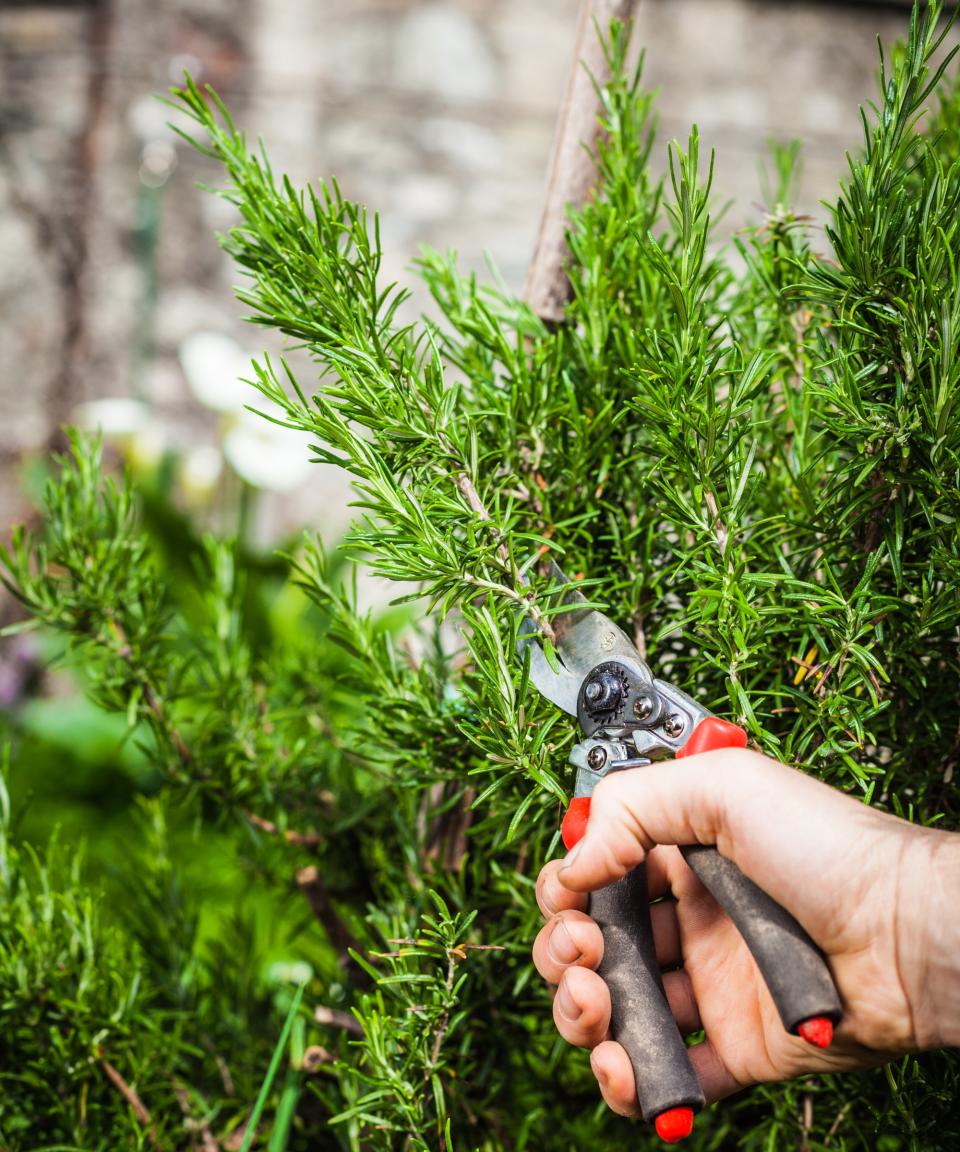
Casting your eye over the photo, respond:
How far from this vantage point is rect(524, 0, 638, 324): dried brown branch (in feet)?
1.90

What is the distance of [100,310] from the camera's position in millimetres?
2328

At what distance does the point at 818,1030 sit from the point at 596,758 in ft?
0.44

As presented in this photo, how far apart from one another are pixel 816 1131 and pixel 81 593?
1.63 feet

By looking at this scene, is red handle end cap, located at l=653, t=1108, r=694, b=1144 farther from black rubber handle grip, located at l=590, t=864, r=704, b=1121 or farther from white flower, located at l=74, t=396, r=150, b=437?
white flower, located at l=74, t=396, r=150, b=437

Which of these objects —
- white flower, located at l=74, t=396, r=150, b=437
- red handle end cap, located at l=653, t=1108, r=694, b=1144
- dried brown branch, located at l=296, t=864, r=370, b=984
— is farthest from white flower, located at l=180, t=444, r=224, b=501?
red handle end cap, located at l=653, t=1108, r=694, b=1144

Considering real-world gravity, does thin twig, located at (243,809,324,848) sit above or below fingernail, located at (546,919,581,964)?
below

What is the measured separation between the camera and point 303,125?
226cm

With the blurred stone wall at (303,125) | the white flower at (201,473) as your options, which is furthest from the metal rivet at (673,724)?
the blurred stone wall at (303,125)

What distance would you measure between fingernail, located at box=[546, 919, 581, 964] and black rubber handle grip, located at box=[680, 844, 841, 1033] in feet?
0.20

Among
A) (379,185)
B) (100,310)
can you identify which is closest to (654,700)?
(379,185)

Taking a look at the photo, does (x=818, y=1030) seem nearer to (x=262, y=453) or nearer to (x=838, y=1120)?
(x=838, y=1120)

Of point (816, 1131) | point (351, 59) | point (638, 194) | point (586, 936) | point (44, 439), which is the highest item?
point (351, 59)

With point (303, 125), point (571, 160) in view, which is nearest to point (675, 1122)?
point (571, 160)

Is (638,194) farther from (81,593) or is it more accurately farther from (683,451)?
(81,593)
